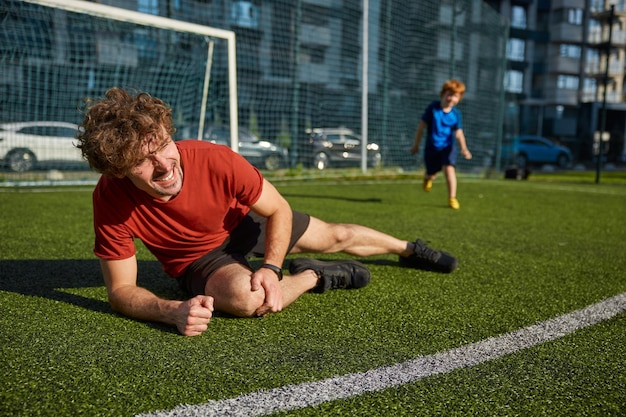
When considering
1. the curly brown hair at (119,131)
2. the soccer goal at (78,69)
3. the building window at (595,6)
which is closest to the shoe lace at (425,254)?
the curly brown hair at (119,131)

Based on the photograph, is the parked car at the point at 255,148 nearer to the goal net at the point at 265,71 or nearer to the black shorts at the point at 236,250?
the goal net at the point at 265,71

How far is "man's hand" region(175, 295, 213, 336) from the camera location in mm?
2361

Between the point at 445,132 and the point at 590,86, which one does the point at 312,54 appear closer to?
the point at 445,132

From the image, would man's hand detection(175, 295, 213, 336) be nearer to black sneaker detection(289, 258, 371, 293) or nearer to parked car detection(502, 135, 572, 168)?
black sneaker detection(289, 258, 371, 293)

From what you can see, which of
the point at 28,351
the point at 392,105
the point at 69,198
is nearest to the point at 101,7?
the point at 69,198

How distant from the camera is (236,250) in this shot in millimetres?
3051

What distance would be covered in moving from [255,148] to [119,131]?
32.8 ft

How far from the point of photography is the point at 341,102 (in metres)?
14.0

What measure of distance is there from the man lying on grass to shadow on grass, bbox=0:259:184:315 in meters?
0.33

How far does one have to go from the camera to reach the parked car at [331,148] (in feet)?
44.1

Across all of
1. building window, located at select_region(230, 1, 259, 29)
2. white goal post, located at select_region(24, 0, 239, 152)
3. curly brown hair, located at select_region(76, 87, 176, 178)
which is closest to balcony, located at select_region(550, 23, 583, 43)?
building window, located at select_region(230, 1, 259, 29)

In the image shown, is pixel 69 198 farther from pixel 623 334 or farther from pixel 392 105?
pixel 392 105

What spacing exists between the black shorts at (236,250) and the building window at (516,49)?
157 ft

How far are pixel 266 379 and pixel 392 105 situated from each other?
13.4 m
